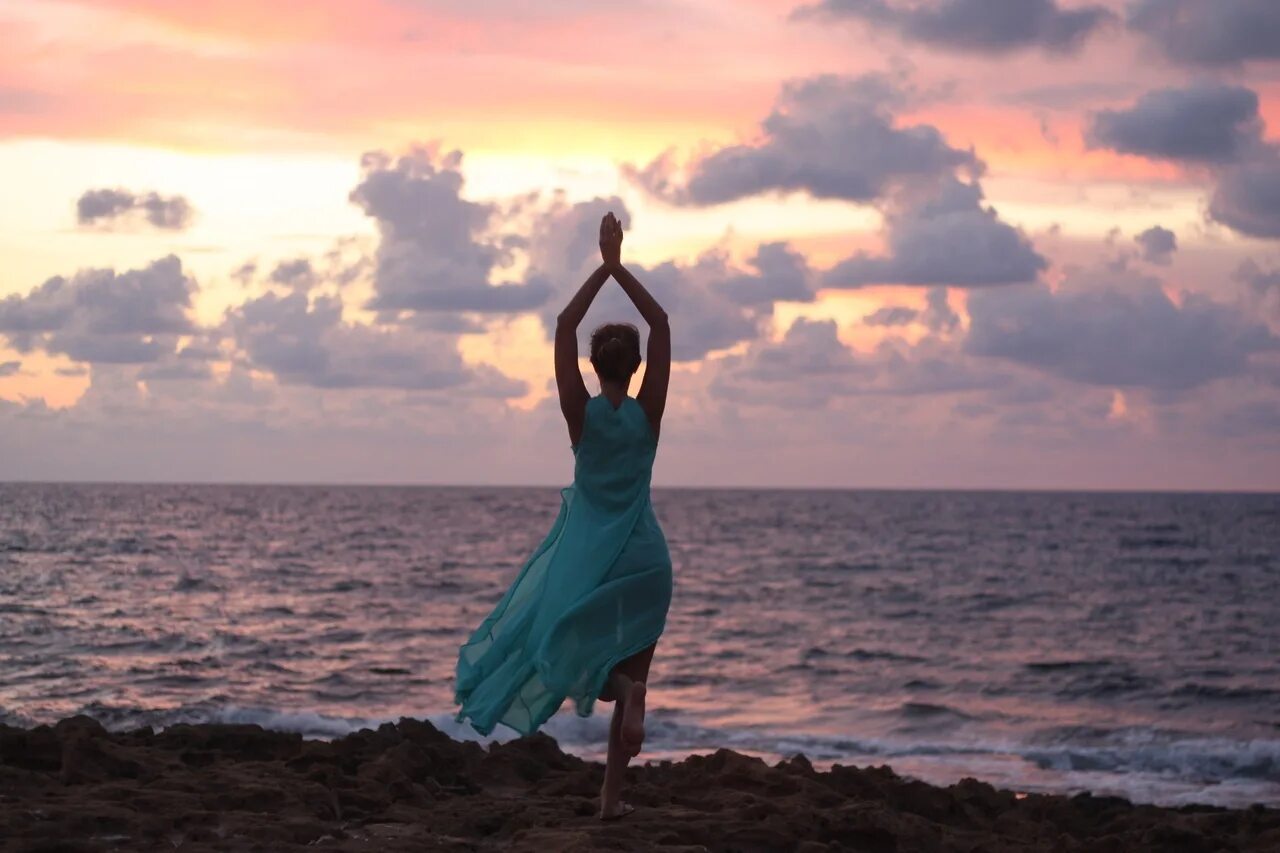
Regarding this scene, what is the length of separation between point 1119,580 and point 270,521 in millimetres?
45629

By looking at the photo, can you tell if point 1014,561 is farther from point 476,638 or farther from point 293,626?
point 476,638

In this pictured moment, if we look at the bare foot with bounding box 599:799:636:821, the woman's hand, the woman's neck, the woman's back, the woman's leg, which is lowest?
the bare foot with bounding box 599:799:636:821

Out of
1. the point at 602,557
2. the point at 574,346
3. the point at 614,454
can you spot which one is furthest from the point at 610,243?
the point at 602,557

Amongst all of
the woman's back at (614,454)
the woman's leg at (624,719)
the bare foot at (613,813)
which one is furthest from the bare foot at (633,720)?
the woman's back at (614,454)

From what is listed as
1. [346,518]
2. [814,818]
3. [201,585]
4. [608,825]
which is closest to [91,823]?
[608,825]

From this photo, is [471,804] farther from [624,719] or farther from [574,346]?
[574,346]

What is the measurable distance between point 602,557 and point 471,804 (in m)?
1.95

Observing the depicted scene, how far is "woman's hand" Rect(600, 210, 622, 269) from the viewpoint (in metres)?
6.42

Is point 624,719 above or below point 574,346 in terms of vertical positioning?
below

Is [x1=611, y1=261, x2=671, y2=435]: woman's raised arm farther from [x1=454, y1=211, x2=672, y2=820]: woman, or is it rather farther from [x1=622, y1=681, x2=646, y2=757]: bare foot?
[x1=622, y1=681, x2=646, y2=757]: bare foot

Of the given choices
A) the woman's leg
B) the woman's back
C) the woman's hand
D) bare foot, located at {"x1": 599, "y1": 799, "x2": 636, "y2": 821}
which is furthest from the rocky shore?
the woman's hand

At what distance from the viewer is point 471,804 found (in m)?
7.41

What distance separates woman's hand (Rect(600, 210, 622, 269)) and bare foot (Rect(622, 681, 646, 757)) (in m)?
2.05

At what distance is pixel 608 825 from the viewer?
6.59 metres
